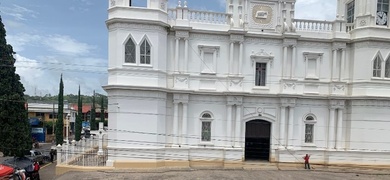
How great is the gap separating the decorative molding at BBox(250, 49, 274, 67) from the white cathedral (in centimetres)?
6

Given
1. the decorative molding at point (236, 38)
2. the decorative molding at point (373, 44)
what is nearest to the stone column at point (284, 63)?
the decorative molding at point (236, 38)

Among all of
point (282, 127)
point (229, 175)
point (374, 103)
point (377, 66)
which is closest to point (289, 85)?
point (282, 127)

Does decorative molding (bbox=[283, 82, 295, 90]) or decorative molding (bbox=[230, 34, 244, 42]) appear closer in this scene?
decorative molding (bbox=[230, 34, 244, 42])

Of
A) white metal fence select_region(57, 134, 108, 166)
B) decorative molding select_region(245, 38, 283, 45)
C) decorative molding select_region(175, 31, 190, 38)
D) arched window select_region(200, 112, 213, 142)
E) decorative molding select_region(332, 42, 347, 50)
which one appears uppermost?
decorative molding select_region(175, 31, 190, 38)

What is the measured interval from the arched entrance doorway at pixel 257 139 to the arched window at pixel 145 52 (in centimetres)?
688

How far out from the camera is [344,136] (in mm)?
18531

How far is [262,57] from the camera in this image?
59.4ft

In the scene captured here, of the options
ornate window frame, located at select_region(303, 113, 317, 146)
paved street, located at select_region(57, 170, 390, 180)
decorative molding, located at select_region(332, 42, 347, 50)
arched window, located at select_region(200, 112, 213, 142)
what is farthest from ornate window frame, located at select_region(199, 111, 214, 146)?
decorative molding, located at select_region(332, 42, 347, 50)

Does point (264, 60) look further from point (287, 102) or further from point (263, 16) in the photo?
point (287, 102)

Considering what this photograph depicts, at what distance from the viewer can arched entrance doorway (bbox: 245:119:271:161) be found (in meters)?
18.5

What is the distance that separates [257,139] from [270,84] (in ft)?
11.1

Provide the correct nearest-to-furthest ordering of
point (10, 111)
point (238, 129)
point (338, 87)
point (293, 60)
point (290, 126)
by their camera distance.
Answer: point (238, 129) → point (290, 126) → point (293, 60) → point (338, 87) → point (10, 111)

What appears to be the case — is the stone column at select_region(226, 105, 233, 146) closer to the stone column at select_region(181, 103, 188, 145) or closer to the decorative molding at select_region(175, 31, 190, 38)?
the stone column at select_region(181, 103, 188, 145)

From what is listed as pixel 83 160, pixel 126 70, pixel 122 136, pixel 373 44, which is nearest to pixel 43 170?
pixel 83 160
